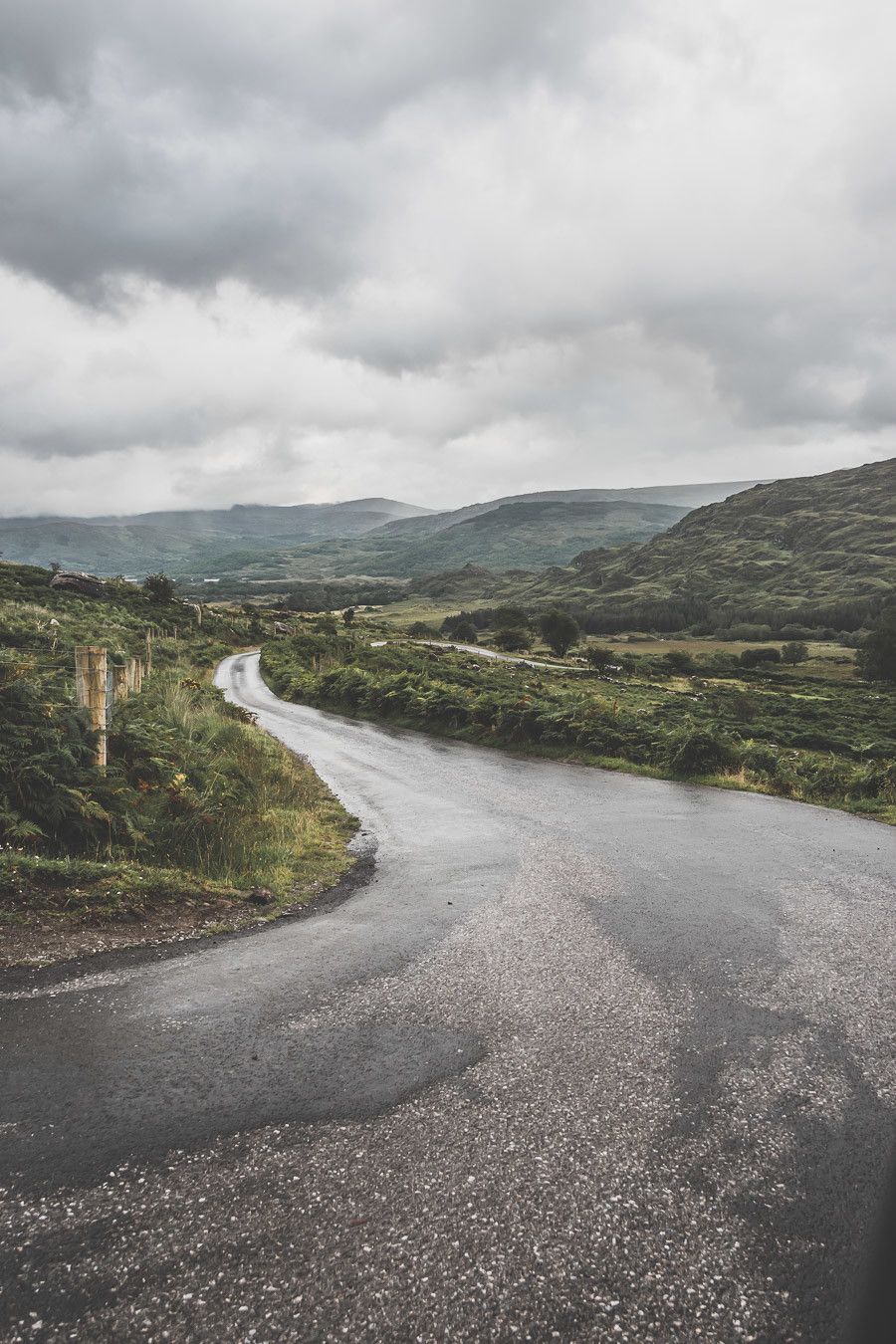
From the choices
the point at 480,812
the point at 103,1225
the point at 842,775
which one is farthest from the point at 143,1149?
the point at 842,775

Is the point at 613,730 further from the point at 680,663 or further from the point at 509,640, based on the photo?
the point at 509,640

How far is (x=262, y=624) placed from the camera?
9175 centimetres

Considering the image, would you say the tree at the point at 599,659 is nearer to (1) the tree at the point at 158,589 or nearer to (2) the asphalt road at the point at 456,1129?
(1) the tree at the point at 158,589

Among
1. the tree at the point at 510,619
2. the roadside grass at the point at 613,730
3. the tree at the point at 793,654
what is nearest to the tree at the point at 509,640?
the tree at the point at 510,619

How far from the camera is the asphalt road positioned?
3145mm

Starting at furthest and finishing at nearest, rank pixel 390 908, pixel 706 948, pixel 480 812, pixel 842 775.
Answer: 1. pixel 842 775
2. pixel 480 812
3. pixel 390 908
4. pixel 706 948

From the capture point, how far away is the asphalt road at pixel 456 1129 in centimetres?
314

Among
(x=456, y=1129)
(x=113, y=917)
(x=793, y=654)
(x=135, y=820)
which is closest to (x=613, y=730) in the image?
(x=135, y=820)

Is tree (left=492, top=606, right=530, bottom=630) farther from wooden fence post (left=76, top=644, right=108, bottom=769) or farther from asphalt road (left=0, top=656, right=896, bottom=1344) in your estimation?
asphalt road (left=0, top=656, right=896, bottom=1344)

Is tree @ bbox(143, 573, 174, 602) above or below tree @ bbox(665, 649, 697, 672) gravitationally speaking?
above

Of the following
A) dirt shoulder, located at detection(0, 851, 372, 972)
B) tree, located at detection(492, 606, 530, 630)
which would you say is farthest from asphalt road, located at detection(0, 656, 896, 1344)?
tree, located at detection(492, 606, 530, 630)

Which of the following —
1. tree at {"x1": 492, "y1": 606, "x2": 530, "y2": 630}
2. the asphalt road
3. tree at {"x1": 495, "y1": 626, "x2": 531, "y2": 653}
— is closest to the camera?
the asphalt road

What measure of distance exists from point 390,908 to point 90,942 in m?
3.44

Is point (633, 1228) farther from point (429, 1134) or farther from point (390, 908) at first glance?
point (390, 908)
